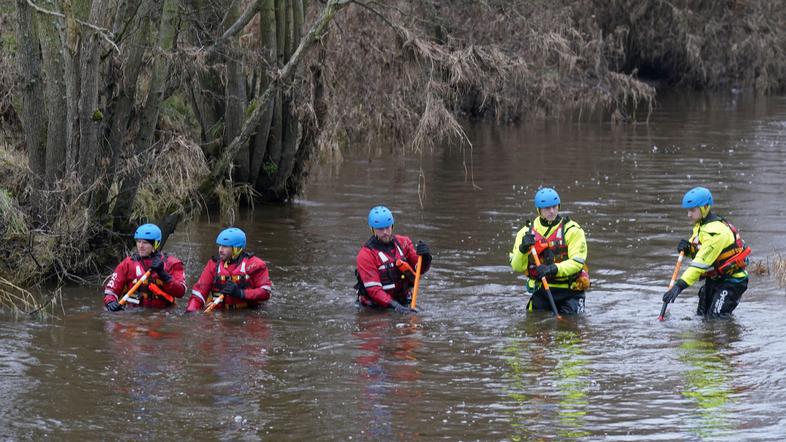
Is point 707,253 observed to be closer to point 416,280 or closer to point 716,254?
point 716,254

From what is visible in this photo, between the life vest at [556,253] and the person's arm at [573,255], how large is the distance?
6cm

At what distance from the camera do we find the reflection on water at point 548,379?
850 cm

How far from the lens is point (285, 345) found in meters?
11.2

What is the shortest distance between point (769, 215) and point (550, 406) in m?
10.8

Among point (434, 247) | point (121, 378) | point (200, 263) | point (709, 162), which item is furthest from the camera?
point (709, 162)

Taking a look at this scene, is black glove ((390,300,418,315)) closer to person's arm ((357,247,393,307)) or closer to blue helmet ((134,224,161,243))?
person's arm ((357,247,393,307))

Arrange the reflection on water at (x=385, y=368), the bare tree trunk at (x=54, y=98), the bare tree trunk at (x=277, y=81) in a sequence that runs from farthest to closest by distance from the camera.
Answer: the bare tree trunk at (x=277, y=81), the bare tree trunk at (x=54, y=98), the reflection on water at (x=385, y=368)

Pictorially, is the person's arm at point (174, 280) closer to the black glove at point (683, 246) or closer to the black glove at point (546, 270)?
the black glove at point (546, 270)

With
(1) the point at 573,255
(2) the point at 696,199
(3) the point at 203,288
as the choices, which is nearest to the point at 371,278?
(3) the point at 203,288

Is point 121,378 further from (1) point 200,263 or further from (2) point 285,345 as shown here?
(1) point 200,263

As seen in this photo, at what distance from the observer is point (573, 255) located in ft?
39.4

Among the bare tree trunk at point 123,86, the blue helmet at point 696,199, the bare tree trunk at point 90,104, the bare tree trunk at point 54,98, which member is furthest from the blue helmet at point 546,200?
the bare tree trunk at point 54,98

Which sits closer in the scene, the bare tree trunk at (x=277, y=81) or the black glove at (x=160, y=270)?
the black glove at (x=160, y=270)

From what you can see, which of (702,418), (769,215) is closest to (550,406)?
(702,418)
